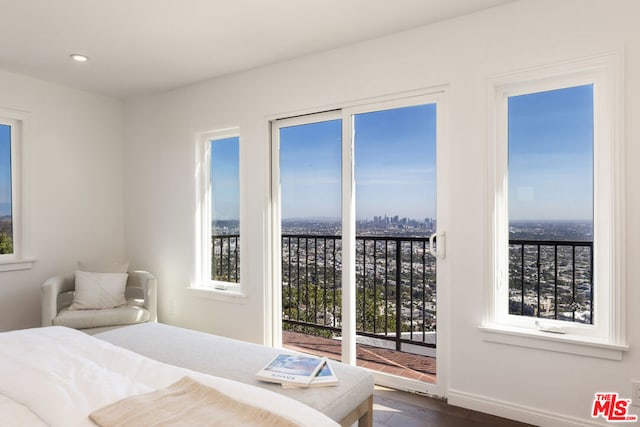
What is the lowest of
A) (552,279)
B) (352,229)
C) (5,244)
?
(552,279)

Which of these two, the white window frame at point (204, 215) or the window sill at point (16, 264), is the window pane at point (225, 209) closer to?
the white window frame at point (204, 215)

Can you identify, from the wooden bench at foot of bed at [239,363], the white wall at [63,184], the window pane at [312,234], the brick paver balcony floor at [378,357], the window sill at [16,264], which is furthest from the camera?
the white wall at [63,184]

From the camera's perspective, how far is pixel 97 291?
3414mm

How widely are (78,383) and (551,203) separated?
256cm

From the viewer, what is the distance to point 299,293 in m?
4.02

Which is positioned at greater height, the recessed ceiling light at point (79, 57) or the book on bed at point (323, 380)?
the recessed ceiling light at point (79, 57)

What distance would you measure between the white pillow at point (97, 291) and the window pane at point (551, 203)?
3.16 meters

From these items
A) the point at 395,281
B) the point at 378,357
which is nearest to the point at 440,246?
the point at 395,281

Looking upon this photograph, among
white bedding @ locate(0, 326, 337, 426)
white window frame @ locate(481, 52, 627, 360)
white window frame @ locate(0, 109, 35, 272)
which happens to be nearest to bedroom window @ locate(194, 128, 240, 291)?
white window frame @ locate(0, 109, 35, 272)

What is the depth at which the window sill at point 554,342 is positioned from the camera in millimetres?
2092

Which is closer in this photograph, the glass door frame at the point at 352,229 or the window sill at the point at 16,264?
the glass door frame at the point at 352,229

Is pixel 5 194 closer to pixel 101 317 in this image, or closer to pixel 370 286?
pixel 101 317

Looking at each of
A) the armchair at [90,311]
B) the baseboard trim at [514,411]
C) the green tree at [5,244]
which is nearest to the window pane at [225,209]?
the armchair at [90,311]

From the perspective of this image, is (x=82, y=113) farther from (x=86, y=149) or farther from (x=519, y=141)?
(x=519, y=141)
